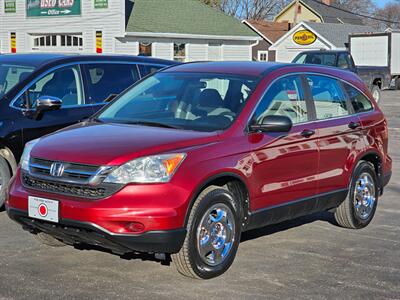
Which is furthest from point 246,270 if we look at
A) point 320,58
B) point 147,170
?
point 320,58

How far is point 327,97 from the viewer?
696cm

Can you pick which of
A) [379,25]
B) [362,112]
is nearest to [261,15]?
[379,25]

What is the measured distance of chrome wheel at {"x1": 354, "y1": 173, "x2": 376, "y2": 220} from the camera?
721cm

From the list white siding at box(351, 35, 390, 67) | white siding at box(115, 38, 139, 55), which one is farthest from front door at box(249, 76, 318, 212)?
white siding at box(351, 35, 390, 67)

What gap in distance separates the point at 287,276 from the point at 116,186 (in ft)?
5.39

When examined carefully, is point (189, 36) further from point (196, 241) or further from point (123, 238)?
point (123, 238)

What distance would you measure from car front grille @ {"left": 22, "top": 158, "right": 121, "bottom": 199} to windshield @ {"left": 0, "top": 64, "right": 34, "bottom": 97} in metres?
2.60

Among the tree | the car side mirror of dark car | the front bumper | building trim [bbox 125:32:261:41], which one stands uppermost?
the tree

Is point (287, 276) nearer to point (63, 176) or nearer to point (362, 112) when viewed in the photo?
point (63, 176)

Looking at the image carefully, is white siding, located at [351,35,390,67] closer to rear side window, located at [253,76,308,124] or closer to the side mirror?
rear side window, located at [253,76,308,124]

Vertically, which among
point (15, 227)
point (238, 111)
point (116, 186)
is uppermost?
point (238, 111)

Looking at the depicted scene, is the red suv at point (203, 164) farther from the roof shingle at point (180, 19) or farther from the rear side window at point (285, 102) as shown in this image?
the roof shingle at point (180, 19)

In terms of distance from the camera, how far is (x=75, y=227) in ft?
16.6

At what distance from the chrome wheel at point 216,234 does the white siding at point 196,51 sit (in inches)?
1191
